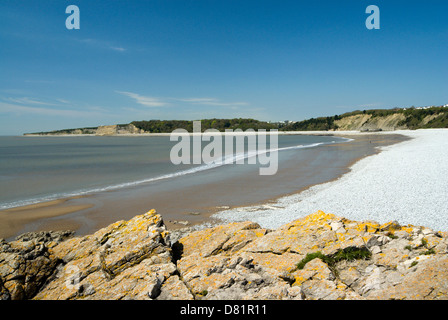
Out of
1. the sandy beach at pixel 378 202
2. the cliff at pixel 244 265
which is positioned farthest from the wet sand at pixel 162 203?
the cliff at pixel 244 265

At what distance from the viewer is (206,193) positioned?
15.4m

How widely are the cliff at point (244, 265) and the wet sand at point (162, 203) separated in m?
4.68

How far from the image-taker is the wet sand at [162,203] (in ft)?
35.9

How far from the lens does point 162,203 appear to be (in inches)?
531

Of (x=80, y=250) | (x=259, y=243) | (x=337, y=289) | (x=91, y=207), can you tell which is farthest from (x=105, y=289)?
(x=91, y=207)

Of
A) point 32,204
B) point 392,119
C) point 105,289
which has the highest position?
point 392,119

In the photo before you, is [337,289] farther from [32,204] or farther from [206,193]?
[32,204]

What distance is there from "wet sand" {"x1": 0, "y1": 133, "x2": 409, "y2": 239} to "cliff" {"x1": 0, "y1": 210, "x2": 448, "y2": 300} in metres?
4.68

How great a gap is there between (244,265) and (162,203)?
31.5 ft

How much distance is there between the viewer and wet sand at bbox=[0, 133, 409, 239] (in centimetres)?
1094

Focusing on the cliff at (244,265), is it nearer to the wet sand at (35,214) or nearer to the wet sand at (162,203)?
the wet sand at (162,203)

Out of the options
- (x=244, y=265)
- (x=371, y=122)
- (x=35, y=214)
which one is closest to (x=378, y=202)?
(x=244, y=265)
